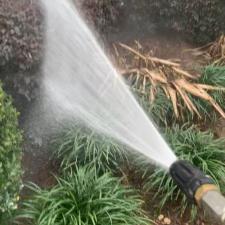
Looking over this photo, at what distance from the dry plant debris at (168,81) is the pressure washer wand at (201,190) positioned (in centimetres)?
159

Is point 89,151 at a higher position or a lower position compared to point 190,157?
higher

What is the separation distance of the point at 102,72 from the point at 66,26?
1.58ft

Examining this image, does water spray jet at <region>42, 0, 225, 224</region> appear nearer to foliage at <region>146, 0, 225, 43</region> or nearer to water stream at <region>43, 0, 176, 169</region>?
water stream at <region>43, 0, 176, 169</region>

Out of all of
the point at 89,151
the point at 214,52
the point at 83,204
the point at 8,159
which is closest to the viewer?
the point at 8,159

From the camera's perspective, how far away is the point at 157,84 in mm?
4656

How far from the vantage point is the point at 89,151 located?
3977 mm

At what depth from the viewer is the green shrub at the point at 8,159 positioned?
318 cm

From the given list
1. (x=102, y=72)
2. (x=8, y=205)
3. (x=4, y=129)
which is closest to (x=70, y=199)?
(x=8, y=205)

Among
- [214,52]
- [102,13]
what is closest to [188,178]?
[102,13]

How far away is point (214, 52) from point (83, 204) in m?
2.62

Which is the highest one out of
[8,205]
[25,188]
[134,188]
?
[8,205]

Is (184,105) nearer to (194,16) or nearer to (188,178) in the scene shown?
(194,16)

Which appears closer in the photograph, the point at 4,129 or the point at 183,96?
the point at 4,129

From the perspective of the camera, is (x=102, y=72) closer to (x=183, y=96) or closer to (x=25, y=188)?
(x=183, y=96)
